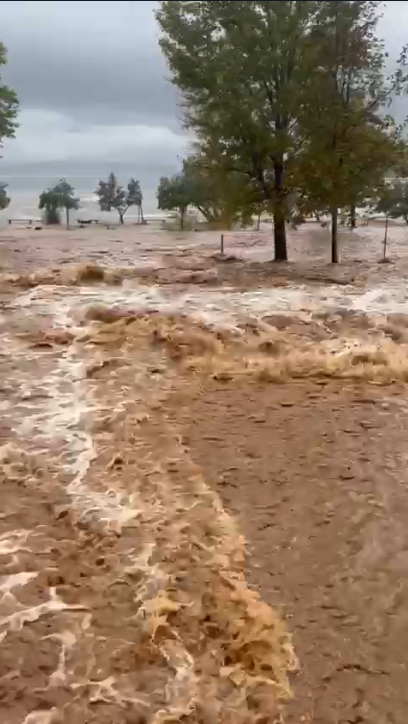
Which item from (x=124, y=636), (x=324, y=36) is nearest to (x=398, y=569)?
(x=124, y=636)

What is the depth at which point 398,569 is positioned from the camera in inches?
71.4

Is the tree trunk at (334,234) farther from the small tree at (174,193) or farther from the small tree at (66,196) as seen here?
→ the small tree at (66,196)

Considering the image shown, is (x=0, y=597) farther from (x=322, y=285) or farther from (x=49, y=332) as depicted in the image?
(x=322, y=285)

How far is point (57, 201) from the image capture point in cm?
581

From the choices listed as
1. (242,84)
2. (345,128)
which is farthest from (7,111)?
(345,128)

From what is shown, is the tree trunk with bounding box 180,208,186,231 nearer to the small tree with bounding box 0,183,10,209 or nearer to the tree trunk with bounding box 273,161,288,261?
the tree trunk with bounding box 273,161,288,261

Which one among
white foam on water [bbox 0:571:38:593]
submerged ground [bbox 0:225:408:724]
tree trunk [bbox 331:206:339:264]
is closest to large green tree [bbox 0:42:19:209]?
submerged ground [bbox 0:225:408:724]

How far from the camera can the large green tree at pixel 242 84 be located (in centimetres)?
416

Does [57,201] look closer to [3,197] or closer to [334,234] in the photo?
[3,197]

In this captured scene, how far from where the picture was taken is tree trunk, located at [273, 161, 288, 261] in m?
4.84

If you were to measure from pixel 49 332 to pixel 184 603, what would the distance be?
89.8 inches

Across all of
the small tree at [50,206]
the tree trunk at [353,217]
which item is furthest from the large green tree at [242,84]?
the small tree at [50,206]

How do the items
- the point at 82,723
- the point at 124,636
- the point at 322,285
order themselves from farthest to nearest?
the point at 322,285
the point at 124,636
the point at 82,723

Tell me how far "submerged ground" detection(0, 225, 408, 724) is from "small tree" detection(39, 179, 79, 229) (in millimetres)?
1799
